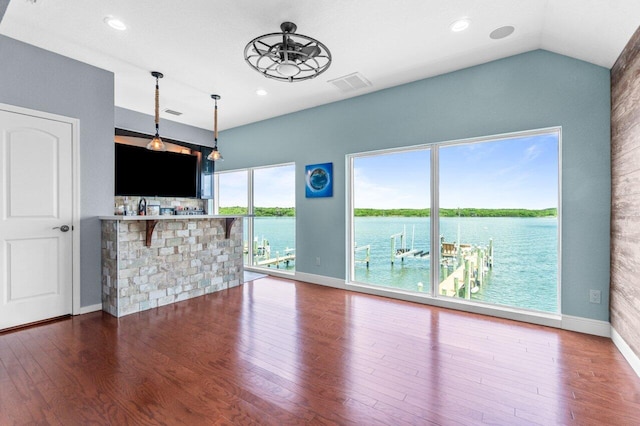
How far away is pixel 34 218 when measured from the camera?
3105mm

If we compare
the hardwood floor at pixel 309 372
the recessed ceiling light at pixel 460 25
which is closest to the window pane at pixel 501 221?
the hardwood floor at pixel 309 372

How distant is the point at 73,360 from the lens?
2.33 meters

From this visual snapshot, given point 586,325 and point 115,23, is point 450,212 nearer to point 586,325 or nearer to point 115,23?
point 586,325

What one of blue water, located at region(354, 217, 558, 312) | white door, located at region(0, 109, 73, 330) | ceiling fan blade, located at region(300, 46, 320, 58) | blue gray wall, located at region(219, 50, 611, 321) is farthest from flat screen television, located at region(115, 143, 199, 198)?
blue water, located at region(354, 217, 558, 312)

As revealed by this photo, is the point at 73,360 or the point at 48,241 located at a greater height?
the point at 48,241

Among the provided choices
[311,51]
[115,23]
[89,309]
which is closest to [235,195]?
[89,309]

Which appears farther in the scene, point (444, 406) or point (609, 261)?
point (609, 261)

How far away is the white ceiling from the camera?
2418 millimetres

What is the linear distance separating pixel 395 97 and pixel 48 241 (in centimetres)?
442

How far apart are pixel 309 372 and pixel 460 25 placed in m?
3.17

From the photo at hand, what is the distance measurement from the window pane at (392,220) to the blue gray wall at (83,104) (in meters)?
3.28

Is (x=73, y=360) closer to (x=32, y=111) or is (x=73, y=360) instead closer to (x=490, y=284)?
(x=32, y=111)

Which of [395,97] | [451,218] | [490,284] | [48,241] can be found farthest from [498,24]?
[48,241]

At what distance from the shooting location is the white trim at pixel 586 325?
2.76m
